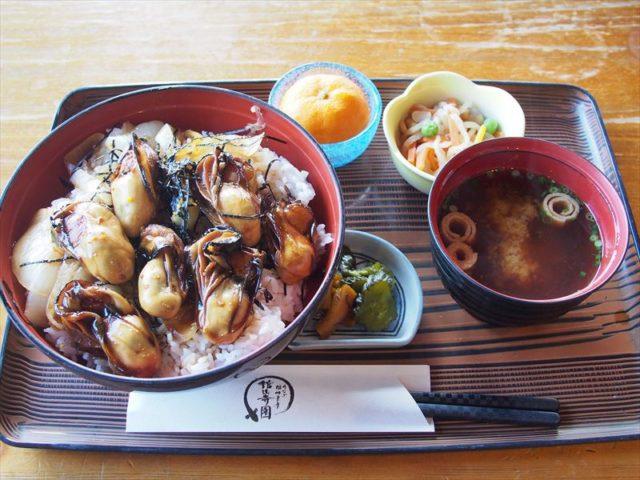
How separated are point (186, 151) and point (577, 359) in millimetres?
1048

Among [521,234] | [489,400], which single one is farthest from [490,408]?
[521,234]

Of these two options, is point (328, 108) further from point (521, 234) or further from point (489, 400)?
point (489, 400)

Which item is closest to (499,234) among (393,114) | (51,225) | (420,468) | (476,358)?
(476,358)

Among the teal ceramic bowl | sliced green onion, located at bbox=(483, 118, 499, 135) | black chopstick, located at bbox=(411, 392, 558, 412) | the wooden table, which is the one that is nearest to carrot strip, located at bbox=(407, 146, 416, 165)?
the teal ceramic bowl

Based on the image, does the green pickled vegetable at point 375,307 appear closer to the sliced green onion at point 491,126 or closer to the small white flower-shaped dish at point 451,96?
the small white flower-shaped dish at point 451,96

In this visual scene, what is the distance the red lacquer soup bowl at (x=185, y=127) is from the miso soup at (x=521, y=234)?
341 millimetres

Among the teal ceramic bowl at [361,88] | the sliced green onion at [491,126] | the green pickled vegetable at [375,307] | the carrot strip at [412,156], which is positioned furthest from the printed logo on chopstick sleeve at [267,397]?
the sliced green onion at [491,126]

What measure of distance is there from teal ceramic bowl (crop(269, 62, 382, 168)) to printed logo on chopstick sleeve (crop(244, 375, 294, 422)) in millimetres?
631

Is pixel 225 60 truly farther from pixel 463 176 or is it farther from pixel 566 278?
pixel 566 278

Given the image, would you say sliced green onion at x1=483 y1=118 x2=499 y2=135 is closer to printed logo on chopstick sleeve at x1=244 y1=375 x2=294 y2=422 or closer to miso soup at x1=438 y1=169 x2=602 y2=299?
miso soup at x1=438 y1=169 x2=602 y2=299

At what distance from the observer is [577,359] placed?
129 cm

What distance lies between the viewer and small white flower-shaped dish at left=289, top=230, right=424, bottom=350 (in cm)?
124

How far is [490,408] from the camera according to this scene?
1190mm

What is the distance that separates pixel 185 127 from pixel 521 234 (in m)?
0.91
